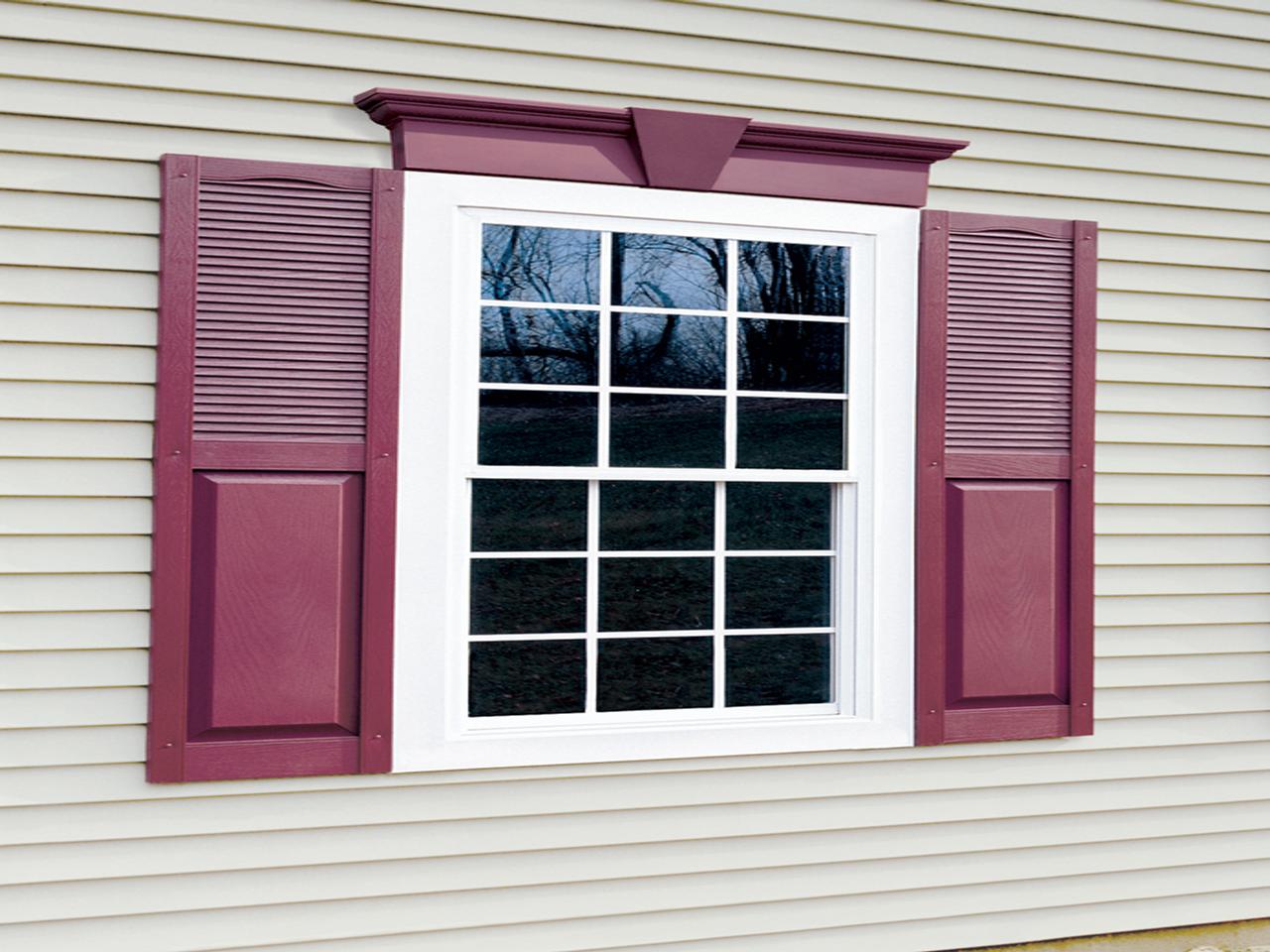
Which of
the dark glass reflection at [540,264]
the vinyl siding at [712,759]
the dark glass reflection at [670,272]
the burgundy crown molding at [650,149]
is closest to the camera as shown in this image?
the vinyl siding at [712,759]

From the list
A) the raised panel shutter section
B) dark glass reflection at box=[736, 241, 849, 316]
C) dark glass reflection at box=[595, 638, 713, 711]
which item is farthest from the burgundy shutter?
the raised panel shutter section

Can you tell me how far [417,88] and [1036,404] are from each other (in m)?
1.92

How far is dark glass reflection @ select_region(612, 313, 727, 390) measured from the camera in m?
3.54

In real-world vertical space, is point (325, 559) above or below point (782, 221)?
below

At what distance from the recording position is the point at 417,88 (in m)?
3.33

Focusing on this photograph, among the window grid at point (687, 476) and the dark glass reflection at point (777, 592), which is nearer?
the window grid at point (687, 476)

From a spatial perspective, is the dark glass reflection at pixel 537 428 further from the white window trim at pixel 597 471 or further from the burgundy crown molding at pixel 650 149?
the burgundy crown molding at pixel 650 149

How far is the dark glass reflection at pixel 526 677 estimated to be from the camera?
3.43 meters

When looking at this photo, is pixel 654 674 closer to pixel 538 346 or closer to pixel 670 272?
pixel 538 346

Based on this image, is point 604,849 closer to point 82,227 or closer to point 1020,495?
point 1020,495

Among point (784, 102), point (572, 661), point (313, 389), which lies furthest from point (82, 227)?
point (784, 102)

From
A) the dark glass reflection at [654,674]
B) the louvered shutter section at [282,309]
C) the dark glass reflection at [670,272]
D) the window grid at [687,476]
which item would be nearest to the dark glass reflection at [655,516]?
the window grid at [687,476]

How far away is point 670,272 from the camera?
353 centimetres

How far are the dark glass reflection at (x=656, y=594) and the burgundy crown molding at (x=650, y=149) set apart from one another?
1013mm
